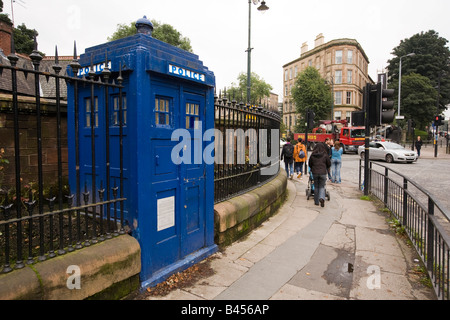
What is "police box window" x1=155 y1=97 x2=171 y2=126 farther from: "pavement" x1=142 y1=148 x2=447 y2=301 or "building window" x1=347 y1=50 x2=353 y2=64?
"building window" x1=347 y1=50 x2=353 y2=64

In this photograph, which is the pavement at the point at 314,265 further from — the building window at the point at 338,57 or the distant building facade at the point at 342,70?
the building window at the point at 338,57

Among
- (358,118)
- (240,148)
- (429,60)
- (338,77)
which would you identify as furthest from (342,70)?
(240,148)

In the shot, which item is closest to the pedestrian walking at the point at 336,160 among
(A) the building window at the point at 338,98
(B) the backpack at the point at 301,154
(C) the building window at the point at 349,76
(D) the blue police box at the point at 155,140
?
(B) the backpack at the point at 301,154

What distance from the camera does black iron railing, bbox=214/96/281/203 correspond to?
4793 millimetres

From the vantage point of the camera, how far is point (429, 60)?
5050 centimetres

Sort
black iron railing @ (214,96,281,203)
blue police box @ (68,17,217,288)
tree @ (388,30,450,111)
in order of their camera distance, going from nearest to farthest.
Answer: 1. blue police box @ (68,17,217,288)
2. black iron railing @ (214,96,281,203)
3. tree @ (388,30,450,111)

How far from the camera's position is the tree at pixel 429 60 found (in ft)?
166

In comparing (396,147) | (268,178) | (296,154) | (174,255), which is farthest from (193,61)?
(396,147)

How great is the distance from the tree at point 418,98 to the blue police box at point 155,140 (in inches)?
1898

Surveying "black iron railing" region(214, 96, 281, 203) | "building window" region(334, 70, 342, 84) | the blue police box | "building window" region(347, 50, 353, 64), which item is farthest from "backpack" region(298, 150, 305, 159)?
"building window" region(347, 50, 353, 64)

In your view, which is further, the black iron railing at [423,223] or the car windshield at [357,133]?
the car windshield at [357,133]

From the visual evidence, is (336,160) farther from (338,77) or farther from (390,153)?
(338,77)

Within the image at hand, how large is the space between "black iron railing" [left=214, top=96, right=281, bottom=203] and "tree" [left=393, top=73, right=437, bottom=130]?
45115 mm

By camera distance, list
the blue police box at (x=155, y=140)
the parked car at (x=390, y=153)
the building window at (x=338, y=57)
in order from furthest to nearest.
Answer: the building window at (x=338, y=57) → the parked car at (x=390, y=153) → the blue police box at (x=155, y=140)
